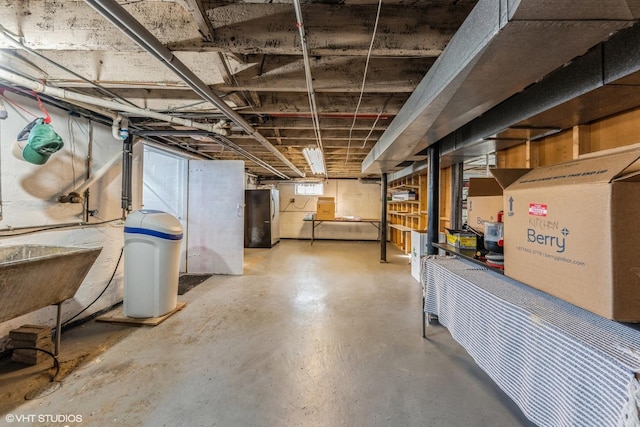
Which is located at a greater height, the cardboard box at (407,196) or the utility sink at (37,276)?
the cardboard box at (407,196)

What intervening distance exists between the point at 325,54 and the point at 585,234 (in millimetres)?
1481

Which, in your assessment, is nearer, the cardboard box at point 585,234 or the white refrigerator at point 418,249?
the cardboard box at point 585,234

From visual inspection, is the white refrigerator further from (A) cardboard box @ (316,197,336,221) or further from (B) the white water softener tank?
(A) cardboard box @ (316,197,336,221)

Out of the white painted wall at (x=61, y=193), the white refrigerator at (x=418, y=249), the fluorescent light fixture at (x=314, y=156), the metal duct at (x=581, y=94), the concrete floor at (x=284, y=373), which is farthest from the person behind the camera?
the fluorescent light fixture at (x=314, y=156)

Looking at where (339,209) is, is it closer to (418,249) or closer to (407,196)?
(407,196)

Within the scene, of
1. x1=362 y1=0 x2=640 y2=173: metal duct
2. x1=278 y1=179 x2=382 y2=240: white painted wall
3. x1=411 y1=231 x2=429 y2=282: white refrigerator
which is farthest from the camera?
x1=278 y1=179 x2=382 y2=240: white painted wall

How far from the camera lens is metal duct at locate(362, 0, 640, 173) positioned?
2.65 ft

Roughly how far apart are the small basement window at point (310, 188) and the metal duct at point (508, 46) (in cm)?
671

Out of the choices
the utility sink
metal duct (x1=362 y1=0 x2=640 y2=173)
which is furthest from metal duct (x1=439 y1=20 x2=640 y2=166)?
the utility sink

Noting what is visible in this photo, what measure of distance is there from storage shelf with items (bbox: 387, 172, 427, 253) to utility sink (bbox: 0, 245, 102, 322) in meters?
4.93

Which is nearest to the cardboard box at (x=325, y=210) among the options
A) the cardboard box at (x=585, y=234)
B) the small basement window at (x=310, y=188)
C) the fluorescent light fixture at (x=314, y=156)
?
the small basement window at (x=310, y=188)

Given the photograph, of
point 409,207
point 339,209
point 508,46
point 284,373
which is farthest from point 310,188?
point 508,46

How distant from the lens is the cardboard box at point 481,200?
2.11 metres

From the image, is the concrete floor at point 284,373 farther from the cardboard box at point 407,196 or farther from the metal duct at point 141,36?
the cardboard box at point 407,196
